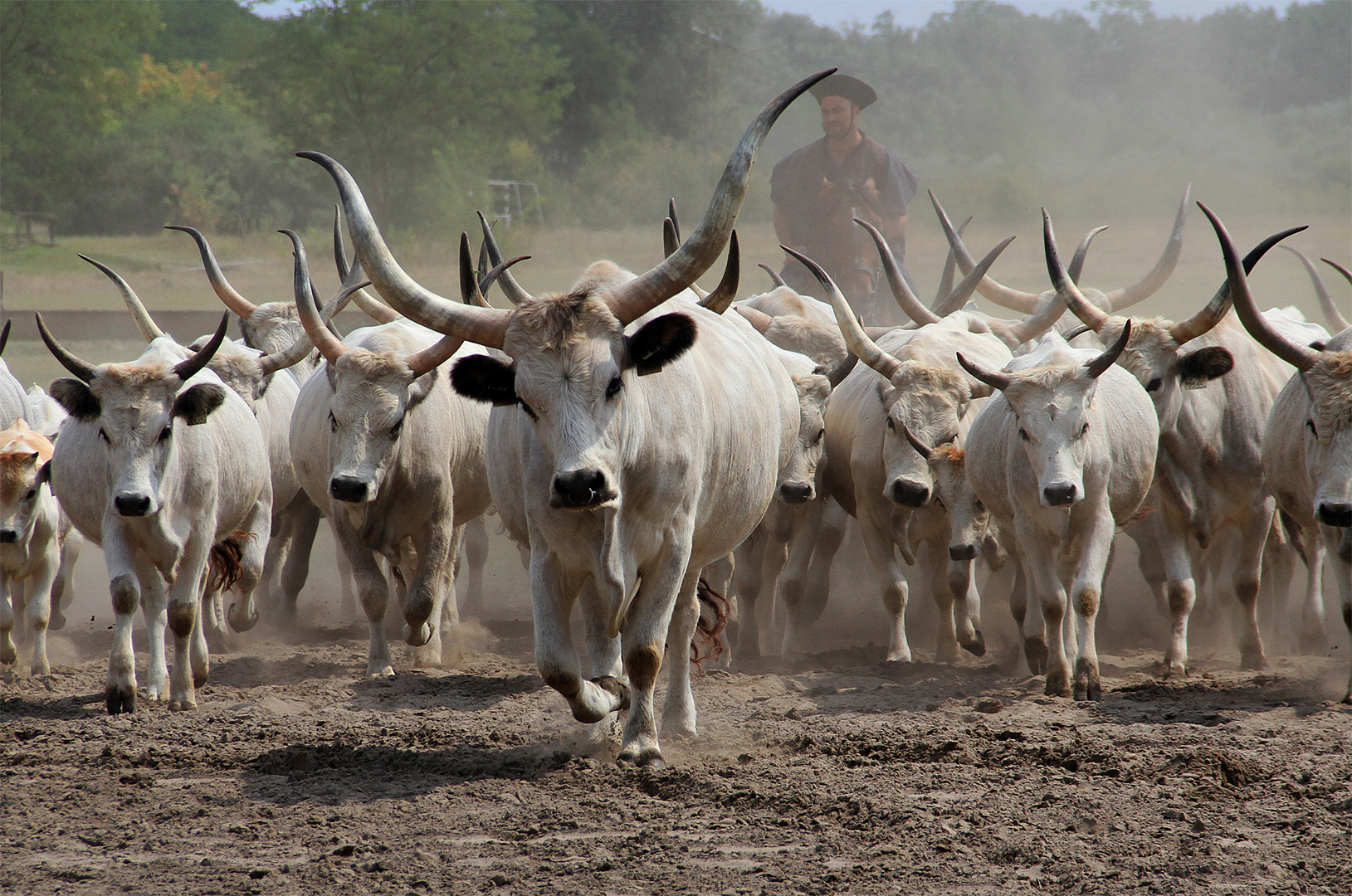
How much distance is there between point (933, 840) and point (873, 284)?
954cm

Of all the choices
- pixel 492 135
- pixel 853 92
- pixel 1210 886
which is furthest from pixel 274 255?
pixel 1210 886

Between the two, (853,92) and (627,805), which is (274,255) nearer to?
(853,92)

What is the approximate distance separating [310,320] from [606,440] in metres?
3.05

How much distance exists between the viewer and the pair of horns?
4621 mm

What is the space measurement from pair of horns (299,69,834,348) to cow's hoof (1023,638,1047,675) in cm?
330

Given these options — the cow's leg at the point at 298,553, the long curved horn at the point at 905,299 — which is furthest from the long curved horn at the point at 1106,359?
the cow's leg at the point at 298,553

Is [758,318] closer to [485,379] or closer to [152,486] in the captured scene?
[152,486]

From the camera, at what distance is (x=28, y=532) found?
724 centimetres

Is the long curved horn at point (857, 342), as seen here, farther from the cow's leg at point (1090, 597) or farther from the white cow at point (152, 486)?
the white cow at point (152, 486)

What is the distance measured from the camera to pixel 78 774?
500cm

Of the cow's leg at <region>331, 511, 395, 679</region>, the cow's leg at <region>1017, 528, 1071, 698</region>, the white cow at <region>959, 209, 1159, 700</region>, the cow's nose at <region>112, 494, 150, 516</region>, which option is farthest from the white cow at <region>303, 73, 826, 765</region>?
the cow's leg at <region>331, 511, 395, 679</region>

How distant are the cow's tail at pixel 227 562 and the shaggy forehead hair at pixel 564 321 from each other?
350 cm

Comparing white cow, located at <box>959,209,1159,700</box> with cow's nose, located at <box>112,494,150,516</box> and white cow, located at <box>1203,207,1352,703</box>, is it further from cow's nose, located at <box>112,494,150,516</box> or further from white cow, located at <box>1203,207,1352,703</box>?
cow's nose, located at <box>112,494,150,516</box>

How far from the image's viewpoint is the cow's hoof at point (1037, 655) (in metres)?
6.98
